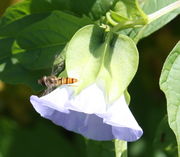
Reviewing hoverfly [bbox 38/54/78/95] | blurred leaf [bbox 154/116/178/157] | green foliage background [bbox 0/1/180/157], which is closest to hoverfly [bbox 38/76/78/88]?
hoverfly [bbox 38/54/78/95]

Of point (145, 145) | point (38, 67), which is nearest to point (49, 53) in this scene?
point (38, 67)

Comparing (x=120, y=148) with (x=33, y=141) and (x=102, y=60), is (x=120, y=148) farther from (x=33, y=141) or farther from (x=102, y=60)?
(x=33, y=141)

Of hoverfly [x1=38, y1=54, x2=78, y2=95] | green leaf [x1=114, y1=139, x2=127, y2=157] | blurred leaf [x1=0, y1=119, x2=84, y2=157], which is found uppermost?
hoverfly [x1=38, y1=54, x2=78, y2=95]

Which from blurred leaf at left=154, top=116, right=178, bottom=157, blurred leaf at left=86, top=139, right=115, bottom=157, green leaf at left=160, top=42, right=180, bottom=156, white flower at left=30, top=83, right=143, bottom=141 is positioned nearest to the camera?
white flower at left=30, top=83, right=143, bottom=141

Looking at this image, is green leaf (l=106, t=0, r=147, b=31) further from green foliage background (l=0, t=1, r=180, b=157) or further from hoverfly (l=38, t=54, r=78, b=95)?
green foliage background (l=0, t=1, r=180, b=157)

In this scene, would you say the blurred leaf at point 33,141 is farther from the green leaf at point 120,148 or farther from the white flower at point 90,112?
the white flower at point 90,112
